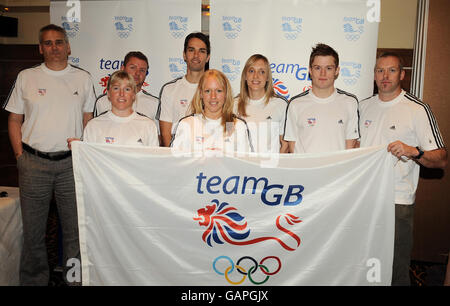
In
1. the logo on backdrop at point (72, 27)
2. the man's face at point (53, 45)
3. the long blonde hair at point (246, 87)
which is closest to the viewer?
the man's face at point (53, 45)

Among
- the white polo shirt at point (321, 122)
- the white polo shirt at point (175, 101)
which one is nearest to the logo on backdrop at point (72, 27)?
the white polo shirt at point (175, 101)

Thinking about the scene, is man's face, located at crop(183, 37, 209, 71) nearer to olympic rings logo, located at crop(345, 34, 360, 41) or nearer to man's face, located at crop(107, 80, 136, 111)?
man's face, located at crop(107, 80, 136, 111)

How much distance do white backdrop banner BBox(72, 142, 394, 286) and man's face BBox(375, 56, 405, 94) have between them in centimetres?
74

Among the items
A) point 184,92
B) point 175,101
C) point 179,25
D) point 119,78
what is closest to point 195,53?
point 184,92

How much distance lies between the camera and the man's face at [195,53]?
401 centimetres

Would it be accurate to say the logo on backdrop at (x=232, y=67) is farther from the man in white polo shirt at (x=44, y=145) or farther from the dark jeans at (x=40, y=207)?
the dark jeans at (x=40, y=207)

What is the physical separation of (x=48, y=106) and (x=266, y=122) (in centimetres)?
189

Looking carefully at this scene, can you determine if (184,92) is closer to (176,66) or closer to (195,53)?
(195,53)

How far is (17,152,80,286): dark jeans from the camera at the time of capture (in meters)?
3.33

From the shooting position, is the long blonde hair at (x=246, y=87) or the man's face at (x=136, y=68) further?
the man's face at (x=136, y=68)

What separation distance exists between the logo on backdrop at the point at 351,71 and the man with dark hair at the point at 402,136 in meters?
0.99

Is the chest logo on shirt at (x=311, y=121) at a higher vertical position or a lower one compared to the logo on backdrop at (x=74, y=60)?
lower

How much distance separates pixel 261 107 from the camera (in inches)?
142

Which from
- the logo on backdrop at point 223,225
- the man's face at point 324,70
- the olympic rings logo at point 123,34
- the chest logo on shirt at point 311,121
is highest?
the olympic rings logo at point 123,34
